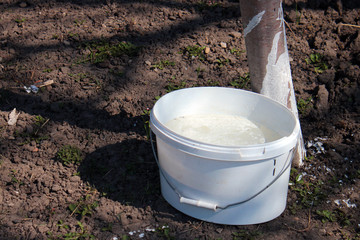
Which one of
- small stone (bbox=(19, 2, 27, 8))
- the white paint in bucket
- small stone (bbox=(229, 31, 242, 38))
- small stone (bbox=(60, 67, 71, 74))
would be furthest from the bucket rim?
small stone (bbox=(19, 2, 27, 8))

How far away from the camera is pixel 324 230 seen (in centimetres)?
231

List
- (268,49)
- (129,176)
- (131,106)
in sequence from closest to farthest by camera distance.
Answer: (268,49)
(129,176)
(131,106)

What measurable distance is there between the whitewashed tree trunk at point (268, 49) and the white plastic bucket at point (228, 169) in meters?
0.14

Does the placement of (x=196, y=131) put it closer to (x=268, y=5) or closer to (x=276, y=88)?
(x=276, y=88)

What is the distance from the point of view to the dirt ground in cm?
232

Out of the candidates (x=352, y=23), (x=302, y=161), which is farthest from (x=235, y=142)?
(x=352, y=23)

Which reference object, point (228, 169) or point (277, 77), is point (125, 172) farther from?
point (277, 77)

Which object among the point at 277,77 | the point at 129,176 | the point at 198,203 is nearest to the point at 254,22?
the point at 277,77

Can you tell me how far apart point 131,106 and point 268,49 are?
3.37 ft

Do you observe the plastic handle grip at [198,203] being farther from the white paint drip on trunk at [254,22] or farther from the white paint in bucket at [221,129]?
the white paint drip on trunk at [254,22]

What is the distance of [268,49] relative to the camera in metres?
2.42

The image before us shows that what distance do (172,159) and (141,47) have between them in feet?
4.81

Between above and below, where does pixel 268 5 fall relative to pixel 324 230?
above

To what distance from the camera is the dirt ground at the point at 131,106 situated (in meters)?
2.32
